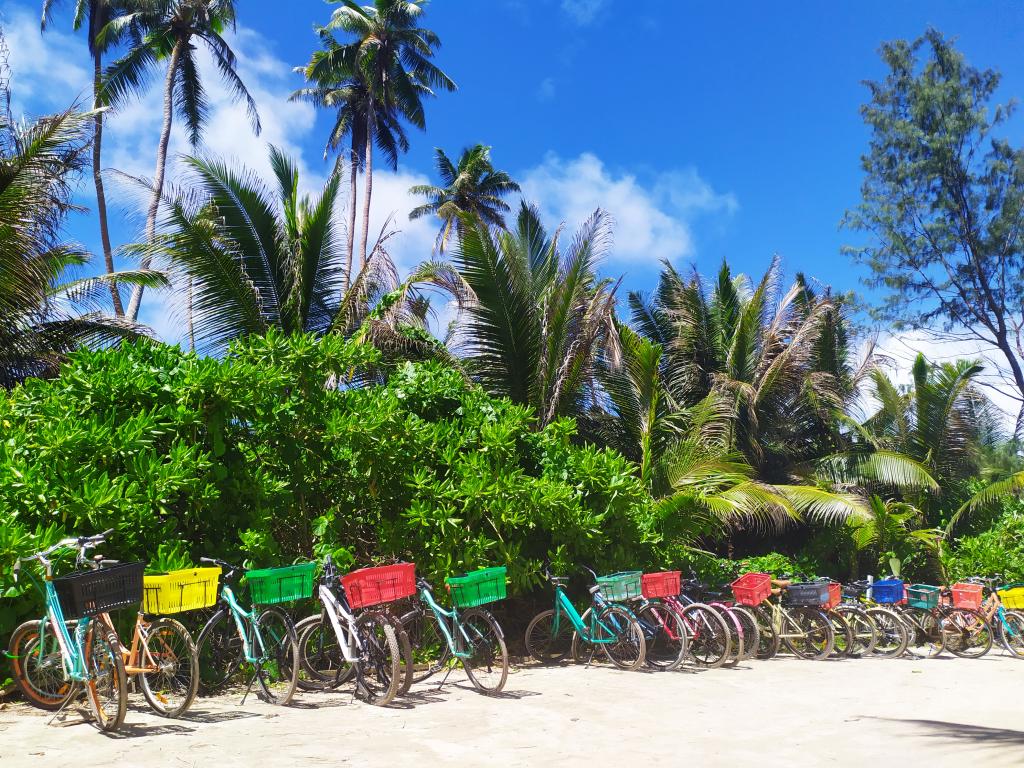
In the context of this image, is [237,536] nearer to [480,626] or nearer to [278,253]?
[480,626]

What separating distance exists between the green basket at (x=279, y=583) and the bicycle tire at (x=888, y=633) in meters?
7.91

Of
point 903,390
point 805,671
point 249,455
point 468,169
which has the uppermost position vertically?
point 468,169

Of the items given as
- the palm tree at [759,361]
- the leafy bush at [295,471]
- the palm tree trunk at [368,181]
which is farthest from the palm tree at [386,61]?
the leafy bush at [295,471]

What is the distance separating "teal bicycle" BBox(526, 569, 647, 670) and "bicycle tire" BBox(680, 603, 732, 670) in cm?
77

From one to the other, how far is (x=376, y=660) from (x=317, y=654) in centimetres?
61

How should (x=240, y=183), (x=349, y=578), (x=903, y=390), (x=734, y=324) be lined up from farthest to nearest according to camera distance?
(x=903, y=390)
(x=734, y=324)
(x=240, y=183)
(x=349, y=578)

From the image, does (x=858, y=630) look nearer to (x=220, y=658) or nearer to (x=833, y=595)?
(x=833, y=595)

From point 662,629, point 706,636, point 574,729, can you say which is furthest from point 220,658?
point 706,636

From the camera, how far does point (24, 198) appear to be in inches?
380

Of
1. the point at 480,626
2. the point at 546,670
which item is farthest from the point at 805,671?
the point at 480,626

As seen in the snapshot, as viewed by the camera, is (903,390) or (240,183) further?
(903,390)

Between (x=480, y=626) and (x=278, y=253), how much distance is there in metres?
7.54

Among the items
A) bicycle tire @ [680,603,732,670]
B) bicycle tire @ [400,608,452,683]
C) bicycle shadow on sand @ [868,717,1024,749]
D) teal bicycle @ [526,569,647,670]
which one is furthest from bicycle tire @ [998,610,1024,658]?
bicycle tire @ [400,608,452,683]

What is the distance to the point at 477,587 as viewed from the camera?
7.02 m
